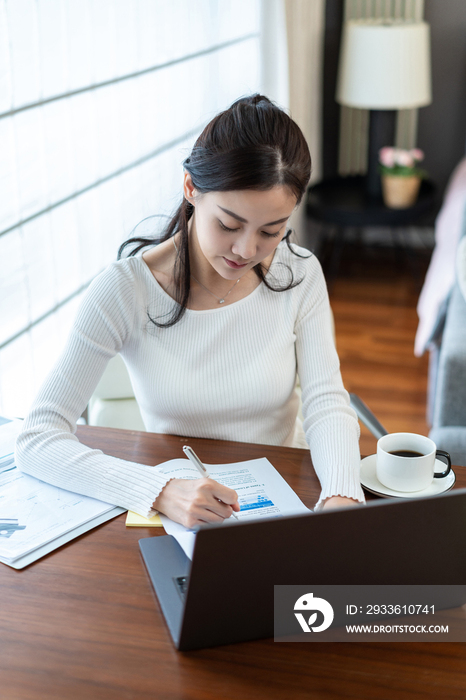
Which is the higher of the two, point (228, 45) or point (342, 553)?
point (228, 45)

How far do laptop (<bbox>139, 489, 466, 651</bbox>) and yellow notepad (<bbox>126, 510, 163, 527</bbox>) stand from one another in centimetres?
18

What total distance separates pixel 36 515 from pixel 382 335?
2527 millimetres

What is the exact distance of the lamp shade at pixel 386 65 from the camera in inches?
134

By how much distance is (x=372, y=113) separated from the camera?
3.72m

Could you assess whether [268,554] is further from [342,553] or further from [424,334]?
[424,334]

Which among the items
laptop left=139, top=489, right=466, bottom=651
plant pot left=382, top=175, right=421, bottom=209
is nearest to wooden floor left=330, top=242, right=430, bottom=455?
plant pot left=382, top=175, right=421, bottom=209

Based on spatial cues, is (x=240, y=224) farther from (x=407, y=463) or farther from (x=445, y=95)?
(x=445, y=95)

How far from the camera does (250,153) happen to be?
1062mm

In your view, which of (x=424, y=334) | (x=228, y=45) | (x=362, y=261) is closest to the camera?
(x=424, y=334)

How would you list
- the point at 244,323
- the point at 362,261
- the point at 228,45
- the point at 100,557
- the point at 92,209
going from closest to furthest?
1. the point at 100,557
2. the point at 244,323
3. the point at 92,209
4. the point at 228,45
5. the point at 362,261

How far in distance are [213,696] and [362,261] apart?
3714 mm

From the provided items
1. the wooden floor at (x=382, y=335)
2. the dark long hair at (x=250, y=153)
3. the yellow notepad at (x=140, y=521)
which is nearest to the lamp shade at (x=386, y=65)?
the wooden floor at (x=382, y=335)

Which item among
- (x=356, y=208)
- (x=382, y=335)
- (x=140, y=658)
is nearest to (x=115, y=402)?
(x=140, y=658)

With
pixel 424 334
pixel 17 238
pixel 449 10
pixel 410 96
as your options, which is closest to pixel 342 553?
pixel 17 238
